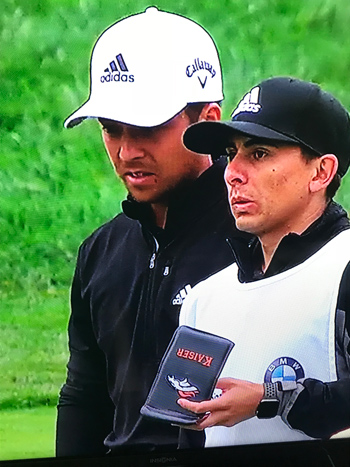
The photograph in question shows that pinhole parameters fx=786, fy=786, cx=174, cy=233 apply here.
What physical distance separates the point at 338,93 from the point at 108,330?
866 mm

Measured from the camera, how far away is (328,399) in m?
2.02

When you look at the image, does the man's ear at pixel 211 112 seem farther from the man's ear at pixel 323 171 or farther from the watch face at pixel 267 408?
the watch face at pixel 267 408

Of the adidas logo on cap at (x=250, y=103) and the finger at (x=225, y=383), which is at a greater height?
the adidas logo on cap at (x=250, y=103)

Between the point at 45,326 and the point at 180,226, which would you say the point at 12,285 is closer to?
the point at 45,326

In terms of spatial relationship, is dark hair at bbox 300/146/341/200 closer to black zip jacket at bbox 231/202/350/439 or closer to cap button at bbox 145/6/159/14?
black zip jacket at bbox 231/202/350/439

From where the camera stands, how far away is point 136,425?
A: 79.0 inches

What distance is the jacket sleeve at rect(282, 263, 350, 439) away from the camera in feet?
6.44

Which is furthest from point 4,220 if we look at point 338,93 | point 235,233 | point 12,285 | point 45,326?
point 338,93

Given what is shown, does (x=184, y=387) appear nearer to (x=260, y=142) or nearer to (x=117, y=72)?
(x=260, y=142)

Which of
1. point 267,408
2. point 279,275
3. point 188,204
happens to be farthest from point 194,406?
point 188,204

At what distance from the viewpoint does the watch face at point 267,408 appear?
1998 mm

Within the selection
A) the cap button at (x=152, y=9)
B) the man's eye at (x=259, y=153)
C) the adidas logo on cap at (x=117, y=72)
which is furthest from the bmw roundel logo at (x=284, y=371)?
the cap button at (x=152, y=9)

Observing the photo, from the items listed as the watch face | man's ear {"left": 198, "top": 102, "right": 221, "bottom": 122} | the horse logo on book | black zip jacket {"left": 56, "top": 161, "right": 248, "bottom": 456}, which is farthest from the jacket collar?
the watch face

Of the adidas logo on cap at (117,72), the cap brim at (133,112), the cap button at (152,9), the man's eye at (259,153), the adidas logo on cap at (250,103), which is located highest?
the cap button at (152,9)
